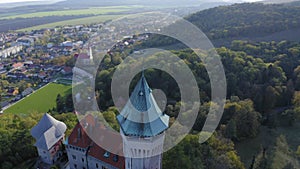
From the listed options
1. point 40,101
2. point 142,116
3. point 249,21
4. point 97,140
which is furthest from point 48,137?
point 249,21

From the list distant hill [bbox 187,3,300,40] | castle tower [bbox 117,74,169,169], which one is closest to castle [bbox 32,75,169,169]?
castle tower [bbox 117,74,169,169]

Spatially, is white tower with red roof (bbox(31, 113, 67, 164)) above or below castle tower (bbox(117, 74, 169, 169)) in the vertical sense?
below

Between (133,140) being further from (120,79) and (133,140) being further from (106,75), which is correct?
(106,75)

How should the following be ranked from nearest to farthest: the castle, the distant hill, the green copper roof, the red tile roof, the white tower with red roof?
the green copper roof
the castle
the red tile roof
the white tower with red roof
the distant hill

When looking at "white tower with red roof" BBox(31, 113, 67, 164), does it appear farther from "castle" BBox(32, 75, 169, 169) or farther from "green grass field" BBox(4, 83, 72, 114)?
"green grass field" BBox(4, 83, 72, 114)

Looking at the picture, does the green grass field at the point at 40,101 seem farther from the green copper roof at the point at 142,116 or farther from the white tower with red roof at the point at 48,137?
the green copper roof at the point at 142,116

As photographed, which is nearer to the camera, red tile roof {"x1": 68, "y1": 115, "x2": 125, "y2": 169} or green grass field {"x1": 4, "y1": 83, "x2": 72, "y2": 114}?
red tile roof {"x1": 68, "y1": 115, "x2": 125, "y2": 169}

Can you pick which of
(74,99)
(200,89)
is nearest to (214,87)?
(200,89)

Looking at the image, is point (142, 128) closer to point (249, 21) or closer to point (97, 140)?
point (97, 140)
